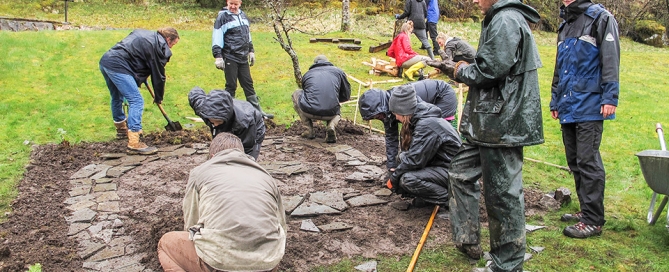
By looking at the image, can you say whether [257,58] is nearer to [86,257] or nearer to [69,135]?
[69,135]

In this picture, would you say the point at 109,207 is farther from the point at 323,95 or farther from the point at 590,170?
the point at 590,170

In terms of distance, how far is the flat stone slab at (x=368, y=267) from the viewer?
13.9 feet

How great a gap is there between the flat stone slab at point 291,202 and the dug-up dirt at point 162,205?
0.01 m

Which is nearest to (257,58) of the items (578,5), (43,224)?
(43,224)

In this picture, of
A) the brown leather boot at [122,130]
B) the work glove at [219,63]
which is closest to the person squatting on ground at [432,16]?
the work glove at [219,63]

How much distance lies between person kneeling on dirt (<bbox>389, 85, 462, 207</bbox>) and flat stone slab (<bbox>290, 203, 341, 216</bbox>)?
2.49ft

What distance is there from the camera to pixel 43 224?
5059mm

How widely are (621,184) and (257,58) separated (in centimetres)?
903

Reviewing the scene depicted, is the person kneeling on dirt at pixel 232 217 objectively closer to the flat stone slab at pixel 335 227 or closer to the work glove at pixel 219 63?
the flat stone slab at pixel 335 227

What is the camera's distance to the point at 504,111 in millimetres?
3633

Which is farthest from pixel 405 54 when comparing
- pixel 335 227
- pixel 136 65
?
pixel 335 227

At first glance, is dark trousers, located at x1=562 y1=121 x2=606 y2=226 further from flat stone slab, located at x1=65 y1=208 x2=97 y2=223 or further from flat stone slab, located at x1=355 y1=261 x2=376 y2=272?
flat stone slab, located at x1=65 y1=208 x2=97 y2=223

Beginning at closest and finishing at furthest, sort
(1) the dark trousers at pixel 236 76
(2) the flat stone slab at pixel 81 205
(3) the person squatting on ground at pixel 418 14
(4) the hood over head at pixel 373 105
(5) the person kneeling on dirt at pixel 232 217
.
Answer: (5) the person kneeling on dirt at pixel 232 217 < (2) the flat stone slab at pixel 81 205 < (4) the hood over head at pixel 373 105 < (1) the dark trousers at pixel 236 76 < (3) the person squatting on ground at pixel 418 14

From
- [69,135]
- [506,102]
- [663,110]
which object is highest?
[506,102]
